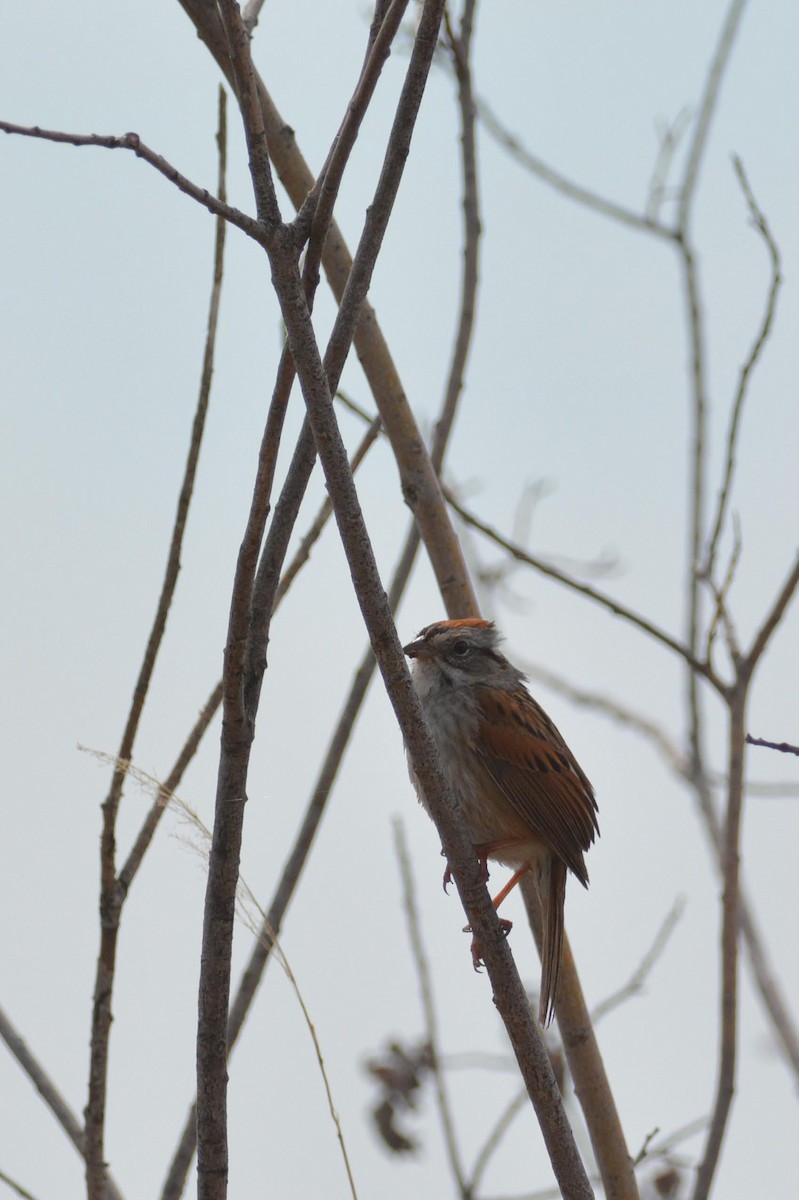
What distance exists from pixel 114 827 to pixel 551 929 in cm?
151

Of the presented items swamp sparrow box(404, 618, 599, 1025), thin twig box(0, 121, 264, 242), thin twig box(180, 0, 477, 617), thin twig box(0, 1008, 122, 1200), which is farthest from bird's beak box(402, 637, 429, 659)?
thin twig box(0, 121, 264, 242)

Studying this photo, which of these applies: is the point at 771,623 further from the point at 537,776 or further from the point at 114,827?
the point at 114,827

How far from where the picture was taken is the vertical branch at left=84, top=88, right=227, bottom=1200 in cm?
318

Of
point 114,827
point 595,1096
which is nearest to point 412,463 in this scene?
point 114,827

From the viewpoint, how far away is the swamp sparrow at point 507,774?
14.9ft

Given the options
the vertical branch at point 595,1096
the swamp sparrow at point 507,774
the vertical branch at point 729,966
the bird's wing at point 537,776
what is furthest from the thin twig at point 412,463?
the vertical branch at point 595,1096

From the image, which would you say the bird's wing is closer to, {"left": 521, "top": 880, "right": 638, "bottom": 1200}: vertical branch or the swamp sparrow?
the swamp sparrow

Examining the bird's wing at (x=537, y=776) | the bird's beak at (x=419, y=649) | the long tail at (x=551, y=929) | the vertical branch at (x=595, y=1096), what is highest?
the bird's beak at (x=419, y=649)

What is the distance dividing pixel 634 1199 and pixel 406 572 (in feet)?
6.55

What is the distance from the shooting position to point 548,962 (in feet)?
13.1

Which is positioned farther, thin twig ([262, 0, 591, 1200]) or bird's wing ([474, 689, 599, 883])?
bird's wing ([474, 689, 599, 883])

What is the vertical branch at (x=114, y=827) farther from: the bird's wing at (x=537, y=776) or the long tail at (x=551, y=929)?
the bird's wing at (x=537, y=776)

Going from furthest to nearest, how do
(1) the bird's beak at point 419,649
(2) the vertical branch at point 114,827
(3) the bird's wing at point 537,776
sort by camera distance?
(1) the bird's beak at point 419,649, (3) the bird's wing at point 537,776, (2) the vertical branch at point 114,827

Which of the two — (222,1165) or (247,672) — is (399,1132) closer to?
(222,1165)
